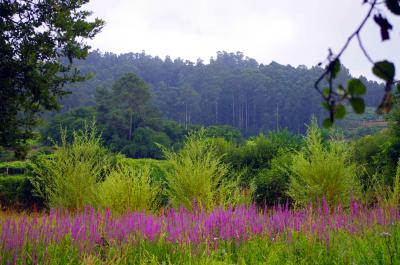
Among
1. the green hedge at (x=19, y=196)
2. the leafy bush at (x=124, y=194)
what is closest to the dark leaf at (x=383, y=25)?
the leafy bush at (x=124, y=194)

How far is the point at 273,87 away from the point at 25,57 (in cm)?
8529

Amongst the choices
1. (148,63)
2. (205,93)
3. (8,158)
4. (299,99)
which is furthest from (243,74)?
(8,158)

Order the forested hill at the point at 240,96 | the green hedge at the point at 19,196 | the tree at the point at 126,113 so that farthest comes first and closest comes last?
1. the forested hill at the point at 240,96
2. the tree at the point at 126,113
3. the green hedge at the point at 19,196

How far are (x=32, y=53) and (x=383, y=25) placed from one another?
30.0ft

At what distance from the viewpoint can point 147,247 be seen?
5.07 m

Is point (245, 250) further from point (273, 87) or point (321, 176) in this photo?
point (273, 87)

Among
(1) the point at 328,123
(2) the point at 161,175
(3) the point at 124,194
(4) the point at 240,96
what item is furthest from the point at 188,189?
(4) the point at 240,96

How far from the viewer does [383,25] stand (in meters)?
0.87

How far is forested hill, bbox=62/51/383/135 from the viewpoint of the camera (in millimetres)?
84062

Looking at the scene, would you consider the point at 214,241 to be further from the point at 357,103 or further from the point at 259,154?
the point at 259,154

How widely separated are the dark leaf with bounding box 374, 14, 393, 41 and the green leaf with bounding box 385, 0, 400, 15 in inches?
0.9

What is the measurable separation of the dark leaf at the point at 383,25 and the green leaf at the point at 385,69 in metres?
0.08

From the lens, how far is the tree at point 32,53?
9.07m

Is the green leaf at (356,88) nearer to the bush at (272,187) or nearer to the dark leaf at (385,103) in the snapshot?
the dark leaf at (385,103)
